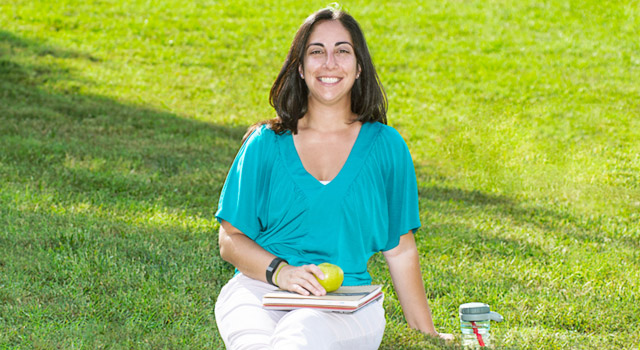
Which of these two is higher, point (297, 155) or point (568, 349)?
point (297, 155)

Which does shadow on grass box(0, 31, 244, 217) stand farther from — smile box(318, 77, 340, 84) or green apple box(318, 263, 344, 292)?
green apple box(318, 263, 344, 292)

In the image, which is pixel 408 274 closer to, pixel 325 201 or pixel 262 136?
pixel 325 201

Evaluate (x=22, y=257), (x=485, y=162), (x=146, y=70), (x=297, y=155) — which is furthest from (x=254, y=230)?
(x=146, y=70)

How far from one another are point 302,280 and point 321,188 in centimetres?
47

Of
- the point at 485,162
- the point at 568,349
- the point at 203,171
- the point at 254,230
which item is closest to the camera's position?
the point at 254,230

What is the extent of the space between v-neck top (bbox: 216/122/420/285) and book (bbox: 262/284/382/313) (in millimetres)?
267

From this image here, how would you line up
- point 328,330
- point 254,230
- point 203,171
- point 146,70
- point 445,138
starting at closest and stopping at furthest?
point 328,330 < point 254,230 < point 203,171 < point 445,138 < point 146,70

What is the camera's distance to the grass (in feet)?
16.2

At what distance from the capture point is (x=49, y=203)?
22.1 feet

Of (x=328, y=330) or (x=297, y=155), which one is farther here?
(x=297, y=155)

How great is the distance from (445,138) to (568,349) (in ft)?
21.9

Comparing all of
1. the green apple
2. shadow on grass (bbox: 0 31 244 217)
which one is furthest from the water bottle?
shadow on grass (bbox: 0 31 244 217)

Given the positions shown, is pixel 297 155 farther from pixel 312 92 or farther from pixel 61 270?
pixel 61 270

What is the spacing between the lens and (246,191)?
3475mm
